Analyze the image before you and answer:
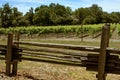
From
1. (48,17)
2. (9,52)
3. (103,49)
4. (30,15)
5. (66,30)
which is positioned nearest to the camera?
(103,49)

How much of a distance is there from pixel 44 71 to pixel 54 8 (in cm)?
8744

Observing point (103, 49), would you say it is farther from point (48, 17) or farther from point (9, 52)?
point (48, 17)

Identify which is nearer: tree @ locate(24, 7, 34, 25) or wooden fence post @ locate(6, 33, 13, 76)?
wooden fence post @ locate(6, 33, 13, 76)

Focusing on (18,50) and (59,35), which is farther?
(59,35)

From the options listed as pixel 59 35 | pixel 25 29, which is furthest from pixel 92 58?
pixel 25 29

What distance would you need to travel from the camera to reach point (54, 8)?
97.3m

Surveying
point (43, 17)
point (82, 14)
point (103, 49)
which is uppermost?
point (82, 14)

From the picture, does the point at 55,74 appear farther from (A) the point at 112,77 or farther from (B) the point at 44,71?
(A) the point at 112,77

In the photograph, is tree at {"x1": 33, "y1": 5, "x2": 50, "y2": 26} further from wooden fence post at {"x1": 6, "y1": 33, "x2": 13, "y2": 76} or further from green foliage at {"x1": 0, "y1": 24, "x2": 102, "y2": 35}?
wooden fence post at {"x1": 6, "y1": 33, "x2": 13, "y2": 76}

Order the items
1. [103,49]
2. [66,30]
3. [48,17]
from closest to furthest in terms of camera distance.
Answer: [103,49]
[66,30]
[48,17]

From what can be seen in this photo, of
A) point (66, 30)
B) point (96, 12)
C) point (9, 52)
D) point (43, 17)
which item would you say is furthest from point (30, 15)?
point (9, 52)

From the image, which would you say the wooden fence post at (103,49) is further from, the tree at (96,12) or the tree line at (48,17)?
the tree at (96,12)

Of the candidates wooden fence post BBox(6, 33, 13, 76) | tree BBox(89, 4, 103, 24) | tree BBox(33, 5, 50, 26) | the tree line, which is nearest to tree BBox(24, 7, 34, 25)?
the tree line

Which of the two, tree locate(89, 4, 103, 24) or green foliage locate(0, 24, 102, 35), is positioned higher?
tree locate(89, 4, 103, 24)
